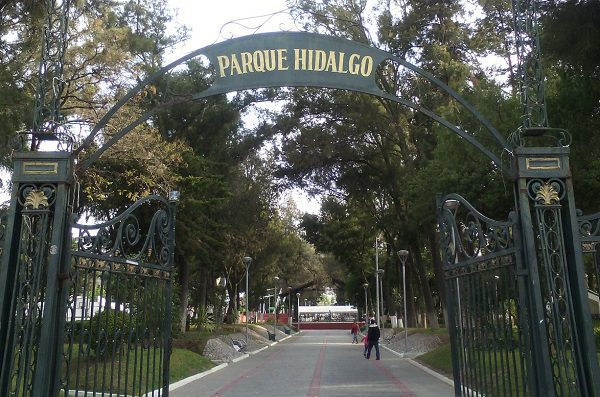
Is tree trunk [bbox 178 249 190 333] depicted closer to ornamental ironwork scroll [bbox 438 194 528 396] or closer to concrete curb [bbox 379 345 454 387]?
concrete curb [bbox 379 345 454 387]

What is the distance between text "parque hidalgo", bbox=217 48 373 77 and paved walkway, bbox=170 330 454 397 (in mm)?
9108

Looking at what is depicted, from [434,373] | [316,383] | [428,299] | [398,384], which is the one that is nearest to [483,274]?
[398,384]

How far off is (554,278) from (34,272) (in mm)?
5058

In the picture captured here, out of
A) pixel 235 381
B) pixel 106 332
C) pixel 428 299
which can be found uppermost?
pixel 428 299

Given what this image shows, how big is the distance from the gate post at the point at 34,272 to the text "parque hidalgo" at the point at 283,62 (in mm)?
2090

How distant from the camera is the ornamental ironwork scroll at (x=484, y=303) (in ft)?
19.1

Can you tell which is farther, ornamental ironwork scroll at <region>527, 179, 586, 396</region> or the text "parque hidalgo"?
the text "parque hidalgo"

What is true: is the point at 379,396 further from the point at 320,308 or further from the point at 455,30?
the point at 320,308

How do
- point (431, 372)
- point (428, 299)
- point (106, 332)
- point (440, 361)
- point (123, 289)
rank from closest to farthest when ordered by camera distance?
point (106, 332), point (123, 289), point (431, 372), point (440, 361), point (428, 299)

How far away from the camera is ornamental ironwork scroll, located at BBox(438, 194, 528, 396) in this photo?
5816 millimetres

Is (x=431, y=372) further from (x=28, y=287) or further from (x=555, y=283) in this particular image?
(x=28, y=287)

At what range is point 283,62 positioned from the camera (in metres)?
6.76

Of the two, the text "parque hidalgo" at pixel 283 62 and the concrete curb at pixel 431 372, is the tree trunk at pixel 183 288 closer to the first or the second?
the concrete curb at pixel 431 372

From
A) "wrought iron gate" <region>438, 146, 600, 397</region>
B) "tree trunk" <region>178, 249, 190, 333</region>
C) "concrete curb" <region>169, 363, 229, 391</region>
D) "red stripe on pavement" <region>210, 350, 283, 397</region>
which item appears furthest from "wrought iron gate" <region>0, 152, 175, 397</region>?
"tree trunk" <region>178, 249, 190, 333</region>
